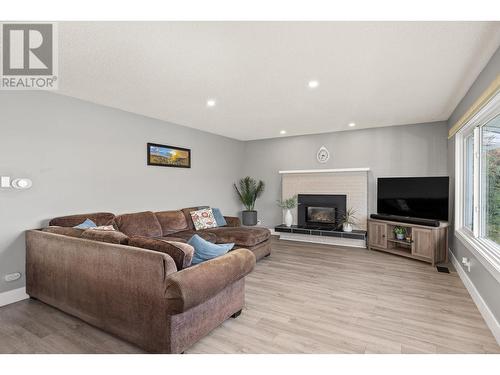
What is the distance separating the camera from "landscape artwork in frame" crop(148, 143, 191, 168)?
4.71 meters

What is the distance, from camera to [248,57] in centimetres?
248

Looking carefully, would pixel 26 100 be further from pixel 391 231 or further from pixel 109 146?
pixel 391 231

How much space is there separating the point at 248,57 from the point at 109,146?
273 cm

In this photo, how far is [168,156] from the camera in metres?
5.01

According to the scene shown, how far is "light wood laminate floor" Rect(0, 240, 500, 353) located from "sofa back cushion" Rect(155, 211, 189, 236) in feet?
5.90

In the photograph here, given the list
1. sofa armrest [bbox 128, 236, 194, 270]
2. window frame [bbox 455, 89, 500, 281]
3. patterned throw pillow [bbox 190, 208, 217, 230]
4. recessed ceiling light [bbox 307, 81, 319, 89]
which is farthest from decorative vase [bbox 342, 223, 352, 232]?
sofa armrest [bbox 128, 236, 194, 270]

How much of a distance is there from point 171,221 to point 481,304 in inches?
168

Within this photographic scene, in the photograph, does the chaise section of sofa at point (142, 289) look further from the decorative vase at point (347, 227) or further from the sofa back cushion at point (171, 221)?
the decorative vase at point (347, 227)

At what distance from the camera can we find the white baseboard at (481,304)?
2220 mm

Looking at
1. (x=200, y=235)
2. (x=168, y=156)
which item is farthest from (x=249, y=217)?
(x=168, y=156)

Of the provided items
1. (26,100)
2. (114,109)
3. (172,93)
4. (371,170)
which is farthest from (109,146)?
(371,170)

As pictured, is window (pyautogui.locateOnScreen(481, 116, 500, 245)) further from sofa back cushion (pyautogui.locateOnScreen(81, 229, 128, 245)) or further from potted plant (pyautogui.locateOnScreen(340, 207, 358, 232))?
sofa back cushion (pyautogui.locateOnScreen(81, 229, 128, 245))

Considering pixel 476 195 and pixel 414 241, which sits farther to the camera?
pixel 414 241

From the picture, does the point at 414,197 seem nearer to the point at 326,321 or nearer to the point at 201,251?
the point at 326,321
